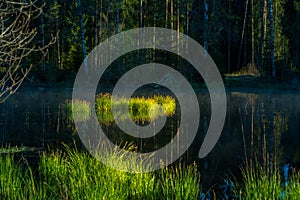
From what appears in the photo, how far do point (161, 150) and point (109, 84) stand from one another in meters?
24.6

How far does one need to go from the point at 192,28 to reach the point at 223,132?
83.7 ft

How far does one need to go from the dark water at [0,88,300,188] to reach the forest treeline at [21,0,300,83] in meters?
11.8

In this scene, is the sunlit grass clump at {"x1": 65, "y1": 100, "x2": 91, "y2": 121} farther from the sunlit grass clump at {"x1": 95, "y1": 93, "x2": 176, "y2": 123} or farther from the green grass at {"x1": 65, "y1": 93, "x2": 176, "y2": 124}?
the sunlit grass clump at {"x1": 95, "y1": 93, "x2": 176, "y2": 123}

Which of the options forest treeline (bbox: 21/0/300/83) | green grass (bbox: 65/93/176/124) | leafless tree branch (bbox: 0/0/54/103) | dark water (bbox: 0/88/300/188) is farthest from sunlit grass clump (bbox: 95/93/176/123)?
leafless tree branch (bbox: 0/0/54/103)

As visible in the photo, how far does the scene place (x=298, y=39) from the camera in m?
48.0

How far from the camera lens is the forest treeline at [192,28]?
40.5 metres

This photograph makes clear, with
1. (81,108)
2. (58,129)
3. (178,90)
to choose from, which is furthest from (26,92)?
(58,129)

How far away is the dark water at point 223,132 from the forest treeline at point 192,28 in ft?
38.9

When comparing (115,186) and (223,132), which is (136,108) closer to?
(223,132)

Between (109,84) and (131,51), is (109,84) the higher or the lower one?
the lower one

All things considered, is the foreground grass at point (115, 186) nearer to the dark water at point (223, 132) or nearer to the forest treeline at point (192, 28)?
the dark water at point (223, 132)

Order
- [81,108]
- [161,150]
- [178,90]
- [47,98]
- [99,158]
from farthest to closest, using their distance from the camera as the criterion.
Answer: [178,90]
[47,98]
[81,108]
[161,150]
[99,158]

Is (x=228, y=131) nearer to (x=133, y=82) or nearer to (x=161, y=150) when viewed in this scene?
(x=161, y=150)

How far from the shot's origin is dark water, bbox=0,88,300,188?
13.9 m
